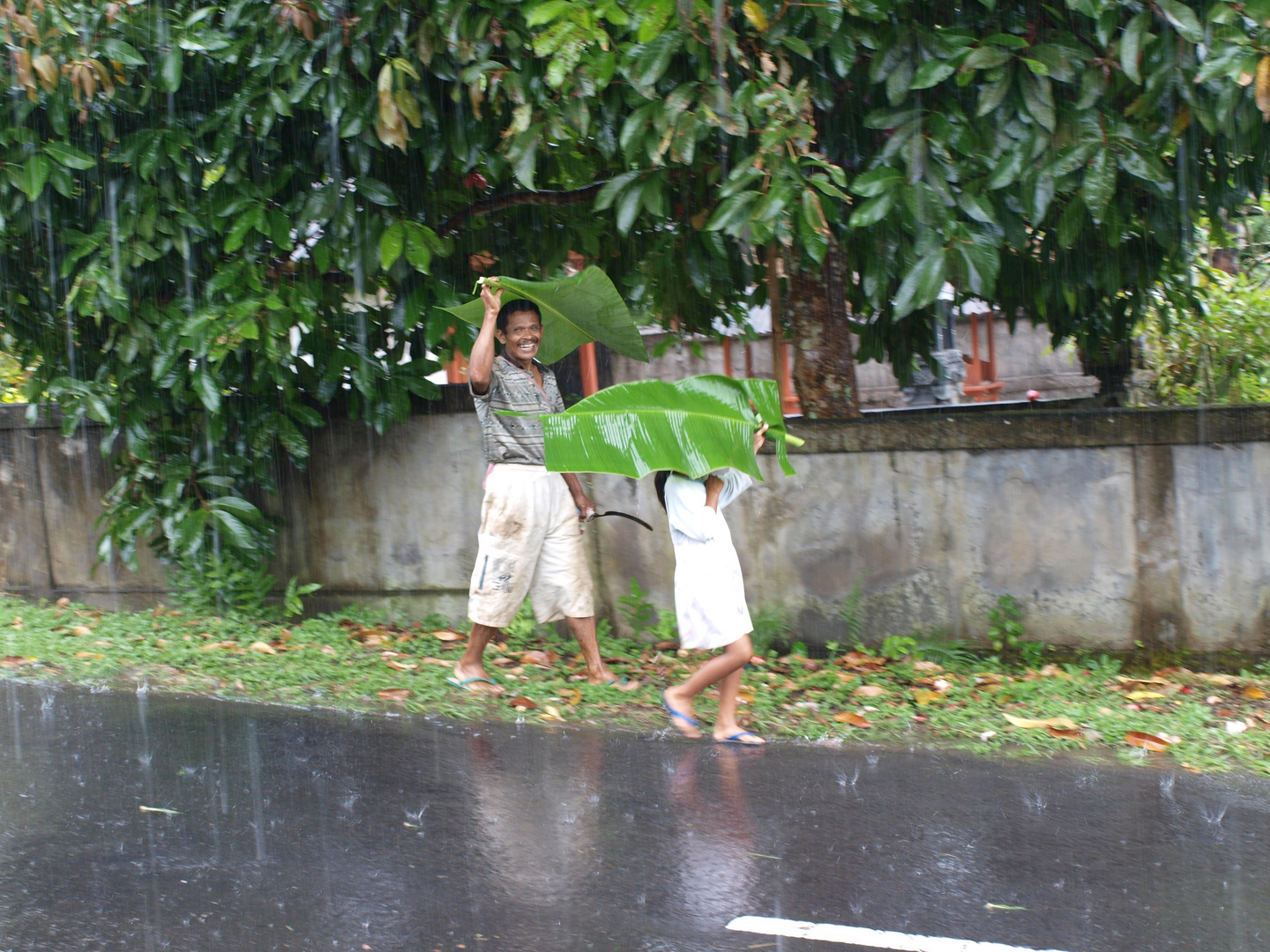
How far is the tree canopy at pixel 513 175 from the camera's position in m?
4.77

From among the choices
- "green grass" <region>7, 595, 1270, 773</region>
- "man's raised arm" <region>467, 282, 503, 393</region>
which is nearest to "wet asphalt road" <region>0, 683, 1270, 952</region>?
"green grass" <region>7, 595, 1270, 773</region>

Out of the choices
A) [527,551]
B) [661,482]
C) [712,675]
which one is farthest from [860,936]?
[527,551]

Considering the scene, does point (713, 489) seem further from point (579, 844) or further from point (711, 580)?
point (579, 844)

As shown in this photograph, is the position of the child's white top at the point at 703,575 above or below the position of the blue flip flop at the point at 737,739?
above

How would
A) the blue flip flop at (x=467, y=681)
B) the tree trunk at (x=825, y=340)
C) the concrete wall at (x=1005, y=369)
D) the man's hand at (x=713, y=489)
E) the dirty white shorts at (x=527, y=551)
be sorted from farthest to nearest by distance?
the concrete wall at (x=1005, y=369) < the tree trunk at (x=825, y=340) < the blue flip flop at (x=467, y=681) < the dirty white shorts at (x=527, y=551) < the man's hand at (x=713, y=489)

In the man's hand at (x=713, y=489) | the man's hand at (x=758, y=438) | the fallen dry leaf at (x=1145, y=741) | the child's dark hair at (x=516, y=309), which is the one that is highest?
the child's dark hair at (x=516, y=309)

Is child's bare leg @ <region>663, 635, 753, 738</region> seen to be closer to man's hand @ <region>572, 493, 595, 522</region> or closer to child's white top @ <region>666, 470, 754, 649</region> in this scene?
child's white top @ <region>666, 470, 754, 649</region>

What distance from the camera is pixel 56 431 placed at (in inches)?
318

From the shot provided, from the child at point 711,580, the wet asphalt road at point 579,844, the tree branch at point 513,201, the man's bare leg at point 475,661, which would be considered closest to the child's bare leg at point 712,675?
the child at point 711,580

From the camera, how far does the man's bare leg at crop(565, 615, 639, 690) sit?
19.4 ft

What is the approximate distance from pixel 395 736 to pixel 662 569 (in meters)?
2.00

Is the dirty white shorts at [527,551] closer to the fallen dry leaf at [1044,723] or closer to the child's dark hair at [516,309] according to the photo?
the child's dark hair at [516,309]

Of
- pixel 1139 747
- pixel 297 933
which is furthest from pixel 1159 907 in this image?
pixel 297 933

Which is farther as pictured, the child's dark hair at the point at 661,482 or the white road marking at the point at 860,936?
the child's dark hair at the point at 661,482
